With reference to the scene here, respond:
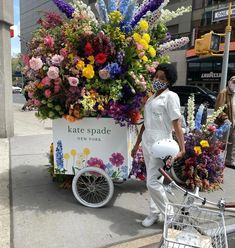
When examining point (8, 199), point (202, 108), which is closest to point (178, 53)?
point (202, 108)

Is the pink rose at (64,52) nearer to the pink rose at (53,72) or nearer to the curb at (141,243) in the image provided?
the pink rose at (53,72)

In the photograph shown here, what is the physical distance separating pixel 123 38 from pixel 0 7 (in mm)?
4965

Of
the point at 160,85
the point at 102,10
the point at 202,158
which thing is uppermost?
the point at 102,10

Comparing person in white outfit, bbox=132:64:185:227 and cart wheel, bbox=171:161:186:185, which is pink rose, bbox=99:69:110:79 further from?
cart wheel, bbox=171:161:186:185

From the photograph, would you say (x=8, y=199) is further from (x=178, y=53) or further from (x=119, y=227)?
(x=178, y=53)

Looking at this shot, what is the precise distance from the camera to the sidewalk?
3000mm

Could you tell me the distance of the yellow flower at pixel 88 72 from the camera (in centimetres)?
335

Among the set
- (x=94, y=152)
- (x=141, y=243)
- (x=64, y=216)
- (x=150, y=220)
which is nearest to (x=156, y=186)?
(x=150, y=220)

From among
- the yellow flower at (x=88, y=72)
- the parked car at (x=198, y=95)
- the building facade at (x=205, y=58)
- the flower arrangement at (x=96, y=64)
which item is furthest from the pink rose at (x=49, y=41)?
the building facade at (x=205, y=58)

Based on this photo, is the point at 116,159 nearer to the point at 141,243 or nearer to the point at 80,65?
the point at 141,243

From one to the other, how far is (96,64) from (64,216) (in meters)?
1.76

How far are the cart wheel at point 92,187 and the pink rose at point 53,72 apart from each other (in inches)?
44.7

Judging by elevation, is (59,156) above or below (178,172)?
above

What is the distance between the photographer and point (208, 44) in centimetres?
908
